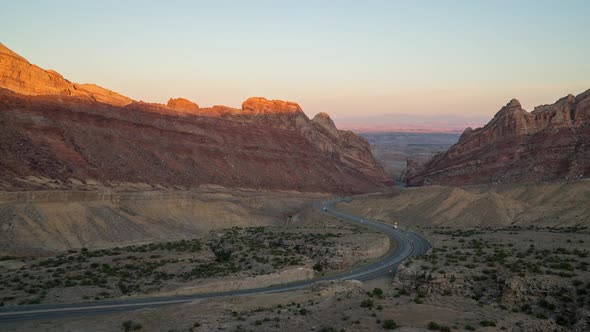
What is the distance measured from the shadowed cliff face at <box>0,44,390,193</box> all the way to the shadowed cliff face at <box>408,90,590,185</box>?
79.0 feet

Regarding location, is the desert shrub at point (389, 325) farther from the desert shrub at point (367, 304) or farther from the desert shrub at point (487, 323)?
the desert shrub at point (487, 323)

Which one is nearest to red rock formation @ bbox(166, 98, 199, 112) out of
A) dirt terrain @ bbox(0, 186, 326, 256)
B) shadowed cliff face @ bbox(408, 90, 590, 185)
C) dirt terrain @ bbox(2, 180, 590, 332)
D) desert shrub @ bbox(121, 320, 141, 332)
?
dirt terrain @ bbox(0, 186, 326, 256)

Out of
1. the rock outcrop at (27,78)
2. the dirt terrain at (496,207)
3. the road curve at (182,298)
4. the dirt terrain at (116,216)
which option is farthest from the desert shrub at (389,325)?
the rock outcrop at (27,78)

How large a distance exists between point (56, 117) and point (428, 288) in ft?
228

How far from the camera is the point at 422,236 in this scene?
5591 cm

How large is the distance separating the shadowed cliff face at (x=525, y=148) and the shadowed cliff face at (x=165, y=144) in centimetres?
2408

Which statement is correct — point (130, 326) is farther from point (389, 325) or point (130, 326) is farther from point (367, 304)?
point (389, 325)

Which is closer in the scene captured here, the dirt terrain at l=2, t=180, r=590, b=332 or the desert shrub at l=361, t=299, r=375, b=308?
the dirt terrain at l=2, t=180, r=590, b=332

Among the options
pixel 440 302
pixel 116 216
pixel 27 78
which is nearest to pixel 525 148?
pixel 116 216

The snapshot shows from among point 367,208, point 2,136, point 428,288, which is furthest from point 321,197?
point 428,288

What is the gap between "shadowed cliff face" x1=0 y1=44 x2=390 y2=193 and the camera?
72.4m

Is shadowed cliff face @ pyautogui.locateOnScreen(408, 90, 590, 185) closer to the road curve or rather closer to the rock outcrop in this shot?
the road curve

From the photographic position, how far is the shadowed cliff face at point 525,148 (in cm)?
9525

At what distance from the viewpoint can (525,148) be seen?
105000mm
